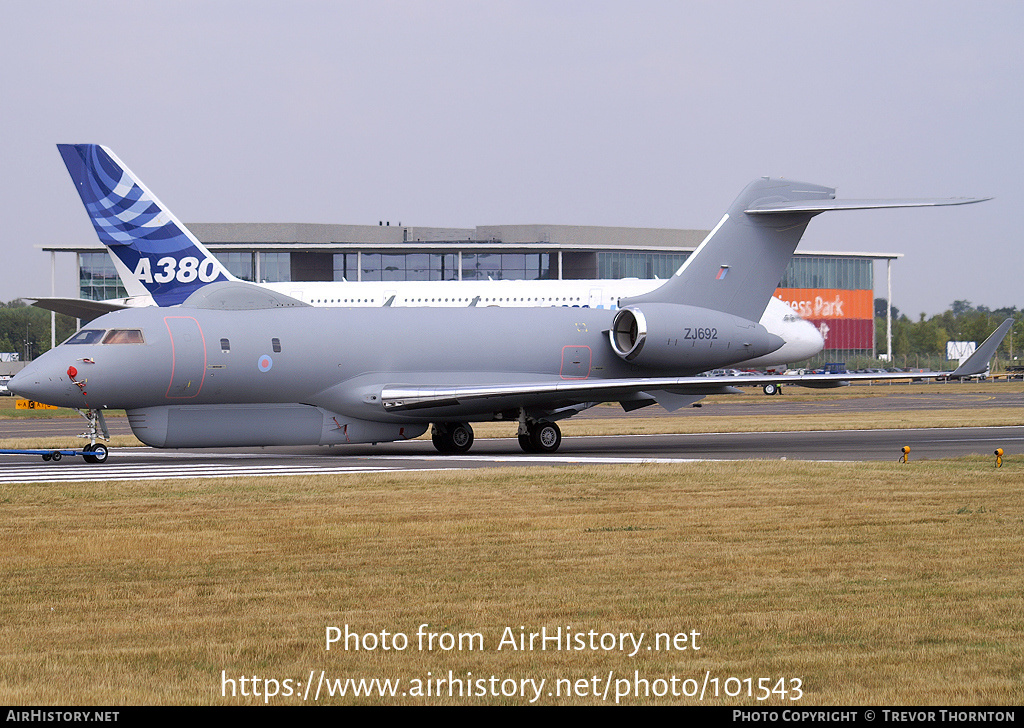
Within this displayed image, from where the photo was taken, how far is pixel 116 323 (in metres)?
22.4

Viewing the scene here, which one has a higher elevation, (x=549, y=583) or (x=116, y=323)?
(x=116, y=323)

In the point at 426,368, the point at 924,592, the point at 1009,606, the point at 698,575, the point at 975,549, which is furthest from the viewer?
the point at 426,368

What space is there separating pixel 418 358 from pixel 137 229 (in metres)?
15.9

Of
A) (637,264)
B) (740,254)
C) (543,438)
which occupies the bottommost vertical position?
(543,438)

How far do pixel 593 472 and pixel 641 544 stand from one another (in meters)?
7.14

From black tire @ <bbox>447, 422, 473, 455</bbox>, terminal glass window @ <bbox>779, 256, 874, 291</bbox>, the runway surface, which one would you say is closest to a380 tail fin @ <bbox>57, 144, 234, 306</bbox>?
the runway surface

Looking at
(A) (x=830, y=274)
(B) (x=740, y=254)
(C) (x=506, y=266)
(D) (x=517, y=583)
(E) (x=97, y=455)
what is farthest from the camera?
(A) (x=830, y=274)

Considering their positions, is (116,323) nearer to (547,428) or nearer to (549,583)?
(547,428)

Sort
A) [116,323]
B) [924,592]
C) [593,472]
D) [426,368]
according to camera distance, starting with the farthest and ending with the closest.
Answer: [426,368] < [116,323] < [593,472] < [924,592]

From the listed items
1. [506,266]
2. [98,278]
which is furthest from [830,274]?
[98,278]

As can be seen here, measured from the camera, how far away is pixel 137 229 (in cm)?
3647

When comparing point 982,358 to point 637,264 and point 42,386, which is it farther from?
point 637,264

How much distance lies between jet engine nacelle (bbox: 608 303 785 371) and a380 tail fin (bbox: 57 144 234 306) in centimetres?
1509
